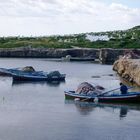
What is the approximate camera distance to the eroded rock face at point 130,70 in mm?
65637

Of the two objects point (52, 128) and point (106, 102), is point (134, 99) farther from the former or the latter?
point (52, 128)

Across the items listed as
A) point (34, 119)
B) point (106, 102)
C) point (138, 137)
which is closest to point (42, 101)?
point (106, 102)

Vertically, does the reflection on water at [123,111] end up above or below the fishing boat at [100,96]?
below

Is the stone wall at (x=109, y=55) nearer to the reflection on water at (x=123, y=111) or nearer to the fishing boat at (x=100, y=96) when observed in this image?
the fishing boat at (x=100, y=96)

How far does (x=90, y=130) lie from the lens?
121 ft

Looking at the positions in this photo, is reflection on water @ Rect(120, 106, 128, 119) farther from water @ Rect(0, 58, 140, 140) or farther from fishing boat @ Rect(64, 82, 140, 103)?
fishing boat @ Rect(64, 82, 140, 103)

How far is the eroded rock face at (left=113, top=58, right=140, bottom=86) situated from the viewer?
65.6 m

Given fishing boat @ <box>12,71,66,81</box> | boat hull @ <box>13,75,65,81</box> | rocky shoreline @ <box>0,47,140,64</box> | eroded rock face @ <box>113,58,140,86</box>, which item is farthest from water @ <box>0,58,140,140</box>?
rocky shoreline @ <box>0,47,140,64</box>

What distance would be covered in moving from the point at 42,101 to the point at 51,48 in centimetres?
9320

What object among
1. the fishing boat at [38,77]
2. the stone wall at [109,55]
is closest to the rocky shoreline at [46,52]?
the stone wall at [109,55]

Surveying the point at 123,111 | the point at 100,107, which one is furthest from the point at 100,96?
the point at 123,111

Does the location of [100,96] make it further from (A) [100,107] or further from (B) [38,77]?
(B) [38,77]

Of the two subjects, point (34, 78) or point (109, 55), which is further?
point (109, 55)

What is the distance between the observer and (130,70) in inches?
2817
